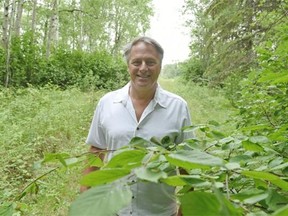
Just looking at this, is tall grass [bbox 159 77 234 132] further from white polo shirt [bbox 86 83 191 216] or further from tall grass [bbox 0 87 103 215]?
white polo shirt [bbox 86 83 191 216]

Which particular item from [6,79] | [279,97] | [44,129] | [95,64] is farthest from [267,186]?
[95,64]

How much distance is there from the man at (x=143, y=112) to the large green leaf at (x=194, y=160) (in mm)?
1491

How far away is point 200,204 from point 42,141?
21.0 ft

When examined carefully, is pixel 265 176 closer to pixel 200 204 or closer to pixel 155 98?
pixel 200 204

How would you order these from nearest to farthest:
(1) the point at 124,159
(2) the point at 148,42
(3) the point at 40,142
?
(1) the point at 124,159
(2) the point at 148,42
(3) the point at 40,142

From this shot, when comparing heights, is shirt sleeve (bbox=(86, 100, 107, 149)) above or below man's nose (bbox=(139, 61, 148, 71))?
below

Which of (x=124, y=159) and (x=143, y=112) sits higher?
(x=124, y=159)

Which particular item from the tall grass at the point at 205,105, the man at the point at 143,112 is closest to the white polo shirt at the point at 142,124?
the man at the point at 143,112

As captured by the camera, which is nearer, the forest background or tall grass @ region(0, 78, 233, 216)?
the forest background

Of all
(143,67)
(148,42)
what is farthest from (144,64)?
(148,42)

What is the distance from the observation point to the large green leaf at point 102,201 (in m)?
0.41

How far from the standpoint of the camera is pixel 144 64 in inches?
82.1

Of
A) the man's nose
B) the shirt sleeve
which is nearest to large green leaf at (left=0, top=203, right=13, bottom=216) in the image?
the man's nose

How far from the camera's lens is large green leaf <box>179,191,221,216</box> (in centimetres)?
42
